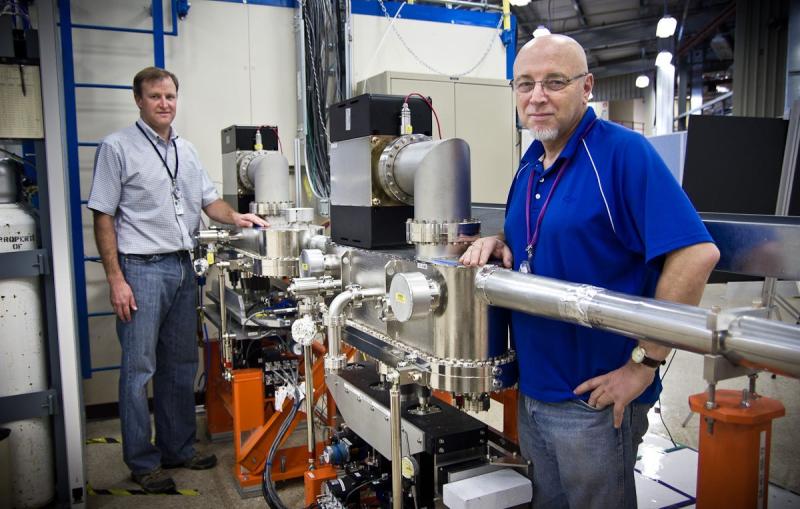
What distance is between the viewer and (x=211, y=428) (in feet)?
10.2

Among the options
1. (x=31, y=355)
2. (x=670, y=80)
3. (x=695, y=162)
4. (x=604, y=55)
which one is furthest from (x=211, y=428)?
(x=604, y=55)

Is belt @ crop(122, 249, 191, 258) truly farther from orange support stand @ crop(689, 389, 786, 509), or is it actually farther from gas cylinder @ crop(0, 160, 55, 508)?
orange support stand @ crop(689, 389, 786, 509)

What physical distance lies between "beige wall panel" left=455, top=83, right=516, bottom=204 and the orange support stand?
74.6 inches

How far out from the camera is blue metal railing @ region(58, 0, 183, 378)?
309 cm

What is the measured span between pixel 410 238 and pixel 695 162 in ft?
6.20

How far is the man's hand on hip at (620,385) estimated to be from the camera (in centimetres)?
113

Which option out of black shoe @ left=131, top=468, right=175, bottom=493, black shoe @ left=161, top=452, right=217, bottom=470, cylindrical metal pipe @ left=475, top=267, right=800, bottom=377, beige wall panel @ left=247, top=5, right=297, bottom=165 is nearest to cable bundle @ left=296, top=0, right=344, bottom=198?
beige wall panel @ left=247, top=5, right=297, bottom=165

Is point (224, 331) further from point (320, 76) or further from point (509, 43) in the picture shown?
point (509, 43)

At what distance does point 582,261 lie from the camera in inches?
45.5

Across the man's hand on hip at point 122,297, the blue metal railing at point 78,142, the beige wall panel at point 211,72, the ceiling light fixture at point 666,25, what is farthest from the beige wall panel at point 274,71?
the ceiling light fixture at point 666,25

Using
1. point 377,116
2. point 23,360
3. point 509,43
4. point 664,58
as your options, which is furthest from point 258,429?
point 664,58

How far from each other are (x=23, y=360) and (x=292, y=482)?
1.10 metres

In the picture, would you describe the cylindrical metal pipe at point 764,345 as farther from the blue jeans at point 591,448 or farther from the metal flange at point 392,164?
the metal flange at point 392,164

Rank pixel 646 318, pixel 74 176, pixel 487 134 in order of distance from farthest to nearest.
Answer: pixel 487 134 < pixel 74 176 < pixel 646 318
